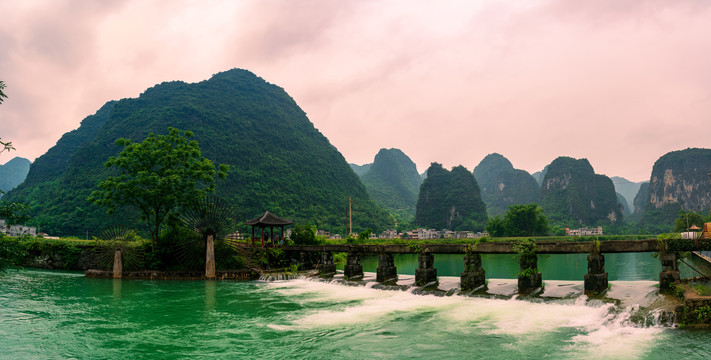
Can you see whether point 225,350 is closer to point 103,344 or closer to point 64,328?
point 103,344

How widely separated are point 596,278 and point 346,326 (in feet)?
29.8

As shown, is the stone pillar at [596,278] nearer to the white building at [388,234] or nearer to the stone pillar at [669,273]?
the stone pillar at [669,273]

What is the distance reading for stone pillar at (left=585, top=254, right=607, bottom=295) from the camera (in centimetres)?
1525

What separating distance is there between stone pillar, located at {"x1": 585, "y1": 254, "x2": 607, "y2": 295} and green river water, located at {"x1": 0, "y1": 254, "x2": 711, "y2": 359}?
43 centimetres

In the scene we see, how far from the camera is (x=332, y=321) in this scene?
14094 millimetres

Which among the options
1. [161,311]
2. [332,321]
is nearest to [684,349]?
[332,321]

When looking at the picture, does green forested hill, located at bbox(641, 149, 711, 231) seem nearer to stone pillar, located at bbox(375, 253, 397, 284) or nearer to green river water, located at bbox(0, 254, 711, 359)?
stone pillar, located at bbox(375, 253, 397, 284)

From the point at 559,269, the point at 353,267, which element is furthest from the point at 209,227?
the point at 559,269

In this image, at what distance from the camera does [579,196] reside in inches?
6526

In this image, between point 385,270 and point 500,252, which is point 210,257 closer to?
point 385,270

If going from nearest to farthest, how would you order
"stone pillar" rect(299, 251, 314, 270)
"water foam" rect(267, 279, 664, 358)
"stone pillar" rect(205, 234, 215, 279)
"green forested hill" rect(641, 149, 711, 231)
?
"water foam" rect(267, 279, 664, 358) → "stone pillar" rect(205, 234, 215, 279) → "stone pillar" rect(299, 251, 314, 270) → "green forested hill" rect(641, 149, 711, 231)

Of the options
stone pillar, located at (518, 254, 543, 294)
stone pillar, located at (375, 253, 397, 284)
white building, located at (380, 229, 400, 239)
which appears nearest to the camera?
stone pillar, located at (518, 254, 543, 294)

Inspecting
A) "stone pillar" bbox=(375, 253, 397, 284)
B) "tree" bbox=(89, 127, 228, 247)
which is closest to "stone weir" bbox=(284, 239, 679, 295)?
"stone pillar" bbox=(375, 253, 397, 284)

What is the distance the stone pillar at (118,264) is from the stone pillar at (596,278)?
25.6m
